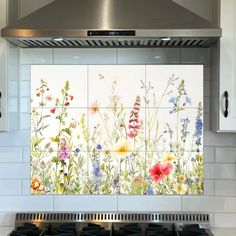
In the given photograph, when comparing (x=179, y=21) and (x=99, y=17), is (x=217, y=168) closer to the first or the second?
(x=179, y=21)

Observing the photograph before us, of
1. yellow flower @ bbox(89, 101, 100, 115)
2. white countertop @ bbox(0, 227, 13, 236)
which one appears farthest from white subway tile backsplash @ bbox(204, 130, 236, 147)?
white countertop @ bbox(0, 227, 13, 236)

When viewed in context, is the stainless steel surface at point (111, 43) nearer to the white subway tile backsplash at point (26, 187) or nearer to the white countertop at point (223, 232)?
the white subway tile backsplash at point (26, 187)

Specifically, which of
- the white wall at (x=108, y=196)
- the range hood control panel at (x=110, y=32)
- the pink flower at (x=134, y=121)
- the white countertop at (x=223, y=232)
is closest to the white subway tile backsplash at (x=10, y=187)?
the white wall at (x=108, y=196)

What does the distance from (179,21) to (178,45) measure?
38 cm

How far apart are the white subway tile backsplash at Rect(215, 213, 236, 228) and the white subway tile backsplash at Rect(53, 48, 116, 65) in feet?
3.31

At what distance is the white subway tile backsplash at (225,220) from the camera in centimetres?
235

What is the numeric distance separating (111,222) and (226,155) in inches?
28.1

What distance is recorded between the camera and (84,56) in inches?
93.9

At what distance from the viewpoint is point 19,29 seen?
6.31 feet

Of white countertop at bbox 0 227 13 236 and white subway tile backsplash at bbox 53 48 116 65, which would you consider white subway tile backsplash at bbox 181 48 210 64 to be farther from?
white countertop at bbox 0 227 13 236

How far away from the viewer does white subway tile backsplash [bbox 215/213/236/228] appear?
2.35 m

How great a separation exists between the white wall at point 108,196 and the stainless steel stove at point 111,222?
4 cm

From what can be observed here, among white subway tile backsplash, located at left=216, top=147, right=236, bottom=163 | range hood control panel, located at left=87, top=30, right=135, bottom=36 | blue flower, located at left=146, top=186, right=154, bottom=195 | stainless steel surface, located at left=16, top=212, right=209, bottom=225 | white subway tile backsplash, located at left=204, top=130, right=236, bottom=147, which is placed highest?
range hood control panel, located at left=87, top=30, right=135, bottom=36

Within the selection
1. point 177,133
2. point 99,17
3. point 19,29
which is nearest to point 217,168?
point 177,133
